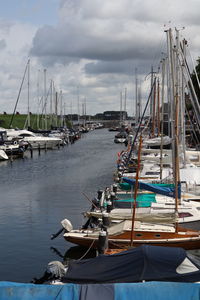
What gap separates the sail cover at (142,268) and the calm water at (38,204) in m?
6.90

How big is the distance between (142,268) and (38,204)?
27.3 m

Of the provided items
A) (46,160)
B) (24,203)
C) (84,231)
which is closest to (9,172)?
(46,160)

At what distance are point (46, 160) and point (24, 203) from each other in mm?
43645

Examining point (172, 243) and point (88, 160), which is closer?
point (172, 243)

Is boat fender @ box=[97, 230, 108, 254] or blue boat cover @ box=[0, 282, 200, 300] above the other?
blue boat cover @ box=[0, 282, 200, 300]

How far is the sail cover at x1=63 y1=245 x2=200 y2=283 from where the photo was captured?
20047 millimetres

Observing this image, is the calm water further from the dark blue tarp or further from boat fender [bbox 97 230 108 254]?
the dark blue tarp

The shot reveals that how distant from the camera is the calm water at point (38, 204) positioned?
29.8 m

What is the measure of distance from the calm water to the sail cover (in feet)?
22.6

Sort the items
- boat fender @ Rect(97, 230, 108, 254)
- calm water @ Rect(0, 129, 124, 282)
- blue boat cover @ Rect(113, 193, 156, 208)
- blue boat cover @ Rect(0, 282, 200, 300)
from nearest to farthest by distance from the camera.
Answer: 1. blue boat cover @ Rect(0, 282, 200, 300)
2. boat fender @ Rect(97, 230, 108, 254)
3. calm water @ Rect(0, 129, 124, 282)
4. blue boat cover @ Rect(113, 193, 156, 208)

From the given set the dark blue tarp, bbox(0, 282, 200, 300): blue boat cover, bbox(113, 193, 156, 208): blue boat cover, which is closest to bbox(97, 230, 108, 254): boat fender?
bbox(0, 282, 200, 300): blue boat cover

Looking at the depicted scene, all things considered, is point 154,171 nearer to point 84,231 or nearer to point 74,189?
point 74,189

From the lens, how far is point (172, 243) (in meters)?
28.8

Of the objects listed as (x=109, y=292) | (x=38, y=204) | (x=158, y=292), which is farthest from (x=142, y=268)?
(x=38, y=204)
